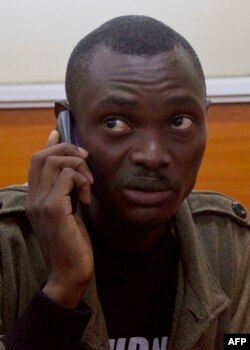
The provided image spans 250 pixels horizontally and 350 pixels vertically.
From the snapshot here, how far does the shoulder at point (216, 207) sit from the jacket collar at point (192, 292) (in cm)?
6

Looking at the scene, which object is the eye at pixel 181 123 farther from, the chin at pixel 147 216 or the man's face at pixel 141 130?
the chin at pixel 147 216

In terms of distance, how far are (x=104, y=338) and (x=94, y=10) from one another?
1.06 m

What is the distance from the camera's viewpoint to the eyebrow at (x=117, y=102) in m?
0.88

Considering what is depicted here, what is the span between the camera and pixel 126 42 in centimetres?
91

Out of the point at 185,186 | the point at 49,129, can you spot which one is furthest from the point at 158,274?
the point at 49,129

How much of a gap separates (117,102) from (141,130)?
0.06 metres

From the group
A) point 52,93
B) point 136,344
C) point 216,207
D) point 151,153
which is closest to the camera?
point 151,153

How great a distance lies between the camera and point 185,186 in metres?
0.92

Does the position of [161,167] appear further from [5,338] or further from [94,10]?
[94,10]

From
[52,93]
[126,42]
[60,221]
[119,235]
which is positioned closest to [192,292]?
[119,235]

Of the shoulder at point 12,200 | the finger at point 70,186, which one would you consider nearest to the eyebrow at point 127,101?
the finger at point 70,186

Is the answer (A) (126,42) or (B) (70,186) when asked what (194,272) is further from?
(A) (126,42)

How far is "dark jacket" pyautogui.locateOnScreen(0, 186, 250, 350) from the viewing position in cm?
95

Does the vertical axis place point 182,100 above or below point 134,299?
above
